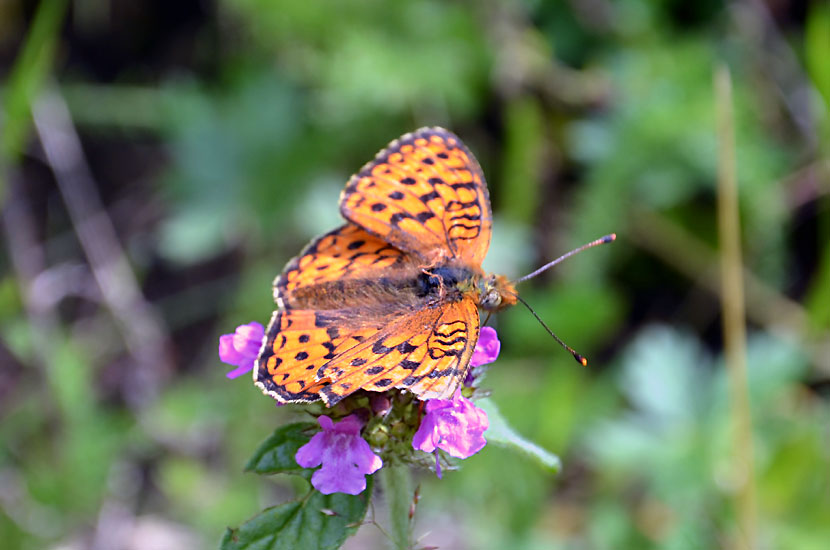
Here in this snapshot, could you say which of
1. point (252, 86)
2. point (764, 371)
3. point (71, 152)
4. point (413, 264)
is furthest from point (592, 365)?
point (71, 152)

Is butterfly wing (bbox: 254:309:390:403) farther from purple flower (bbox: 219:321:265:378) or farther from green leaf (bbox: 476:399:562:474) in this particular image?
green leaf (bbox: 476:399:562:474)

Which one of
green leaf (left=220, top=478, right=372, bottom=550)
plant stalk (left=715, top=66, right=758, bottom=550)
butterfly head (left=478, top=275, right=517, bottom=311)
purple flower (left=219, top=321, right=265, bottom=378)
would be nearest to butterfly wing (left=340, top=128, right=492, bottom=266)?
butterfly head (left=478, top=275, right=517, bottom=311)

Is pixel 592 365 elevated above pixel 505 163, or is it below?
below

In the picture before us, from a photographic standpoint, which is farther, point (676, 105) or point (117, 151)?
point (117, 151)

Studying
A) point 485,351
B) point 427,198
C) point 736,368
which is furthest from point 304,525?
point 736,368

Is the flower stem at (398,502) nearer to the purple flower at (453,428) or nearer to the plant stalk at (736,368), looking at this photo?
the purple flower at (453,428)

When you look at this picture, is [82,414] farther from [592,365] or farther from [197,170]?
[592,365]

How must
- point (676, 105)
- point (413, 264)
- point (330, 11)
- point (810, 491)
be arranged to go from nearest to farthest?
point (413, 264) → point (810, 491) → point (676, 105) → point (330, 11)
